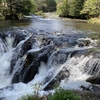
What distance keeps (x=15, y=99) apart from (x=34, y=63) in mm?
4547

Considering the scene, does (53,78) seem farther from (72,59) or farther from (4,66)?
(4,66)

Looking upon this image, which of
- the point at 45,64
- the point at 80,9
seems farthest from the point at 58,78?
the point at 80,9

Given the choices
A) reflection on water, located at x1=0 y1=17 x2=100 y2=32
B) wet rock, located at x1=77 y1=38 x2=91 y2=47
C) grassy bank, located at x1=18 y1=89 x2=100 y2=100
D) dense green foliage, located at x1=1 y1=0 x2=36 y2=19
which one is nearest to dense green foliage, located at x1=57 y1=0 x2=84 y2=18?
dense green foliage, located at x1=1 y1=0 x2=36 y2=19

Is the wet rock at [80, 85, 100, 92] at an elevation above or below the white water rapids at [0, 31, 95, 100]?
above

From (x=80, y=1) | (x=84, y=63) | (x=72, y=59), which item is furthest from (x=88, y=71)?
(x=80, y=1)

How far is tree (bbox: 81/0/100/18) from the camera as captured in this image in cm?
4359

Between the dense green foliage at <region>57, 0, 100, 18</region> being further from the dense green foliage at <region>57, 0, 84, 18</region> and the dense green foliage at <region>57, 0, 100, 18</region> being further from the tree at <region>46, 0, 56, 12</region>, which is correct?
the tree at <region>46, 0, 56, 12</region>

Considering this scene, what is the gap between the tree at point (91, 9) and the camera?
4359 cm

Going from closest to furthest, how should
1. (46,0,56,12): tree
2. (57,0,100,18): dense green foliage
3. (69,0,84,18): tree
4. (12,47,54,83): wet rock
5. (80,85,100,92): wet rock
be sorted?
(80,85,100,92): wet rock < (12,47,54,83): wet rock < (57,0,100,18): dense green foliage < (69,0,84,18): tree < (46,0,56,12): tree

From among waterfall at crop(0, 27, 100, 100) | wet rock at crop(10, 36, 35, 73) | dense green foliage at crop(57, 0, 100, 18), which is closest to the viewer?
waterfall at crop(0, 27, 100, 100)

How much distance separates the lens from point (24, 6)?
141 feet

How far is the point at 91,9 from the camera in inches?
1773

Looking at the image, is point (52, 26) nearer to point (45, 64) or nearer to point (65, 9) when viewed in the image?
point (45, 64)

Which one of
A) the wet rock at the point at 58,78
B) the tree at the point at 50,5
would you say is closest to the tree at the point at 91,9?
the wet rock at the point at 58,78
